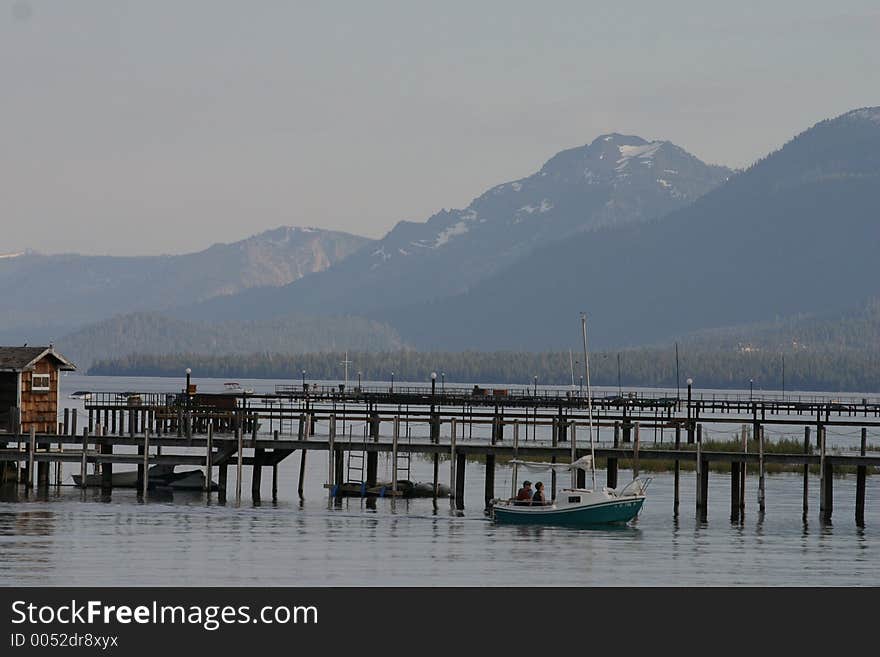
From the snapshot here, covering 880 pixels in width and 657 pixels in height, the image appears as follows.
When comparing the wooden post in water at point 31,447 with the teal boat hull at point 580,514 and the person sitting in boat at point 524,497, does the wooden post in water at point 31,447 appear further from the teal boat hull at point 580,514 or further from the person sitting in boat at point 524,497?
the person sitting in boat at point 524,497

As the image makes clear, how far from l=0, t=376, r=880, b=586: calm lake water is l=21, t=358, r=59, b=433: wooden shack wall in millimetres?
3412

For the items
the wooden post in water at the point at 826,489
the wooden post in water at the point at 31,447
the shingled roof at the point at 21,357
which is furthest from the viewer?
the shingled roof at the point at 21,357

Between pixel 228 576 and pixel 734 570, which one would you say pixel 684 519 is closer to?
pixel 734 570

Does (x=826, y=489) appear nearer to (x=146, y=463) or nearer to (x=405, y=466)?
(x=146, y=463)

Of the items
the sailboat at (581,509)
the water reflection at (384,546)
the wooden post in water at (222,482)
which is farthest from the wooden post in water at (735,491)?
the wooden post in water at (222,482)

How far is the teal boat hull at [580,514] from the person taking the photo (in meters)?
71.6

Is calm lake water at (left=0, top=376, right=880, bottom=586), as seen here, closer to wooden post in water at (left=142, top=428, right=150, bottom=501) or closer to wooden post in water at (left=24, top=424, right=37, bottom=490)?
wooden post in water at (left=142, top=428, right=150, bottom=501)

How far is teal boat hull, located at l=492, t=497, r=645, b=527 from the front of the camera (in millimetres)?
71562

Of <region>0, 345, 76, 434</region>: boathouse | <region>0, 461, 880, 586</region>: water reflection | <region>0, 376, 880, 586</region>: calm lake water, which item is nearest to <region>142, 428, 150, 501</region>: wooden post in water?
<region>0, 461, 880, 586</region>: water reflection

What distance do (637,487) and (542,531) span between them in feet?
16.8

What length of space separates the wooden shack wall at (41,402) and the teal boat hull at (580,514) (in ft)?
83.3

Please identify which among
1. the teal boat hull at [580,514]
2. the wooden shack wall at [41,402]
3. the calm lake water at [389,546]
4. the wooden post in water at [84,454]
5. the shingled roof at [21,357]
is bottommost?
the calm lake water at [389,546]
